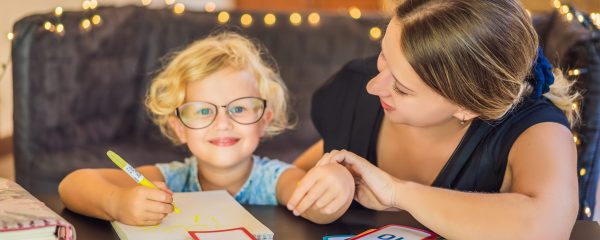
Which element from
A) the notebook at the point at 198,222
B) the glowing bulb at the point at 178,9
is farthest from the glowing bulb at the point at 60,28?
the notebook at the point at 198,222

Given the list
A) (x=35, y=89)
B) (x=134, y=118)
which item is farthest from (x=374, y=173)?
(x=134, y=118)

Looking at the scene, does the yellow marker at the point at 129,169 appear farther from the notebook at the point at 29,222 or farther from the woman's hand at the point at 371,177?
the woman's hand at the point at 371,177

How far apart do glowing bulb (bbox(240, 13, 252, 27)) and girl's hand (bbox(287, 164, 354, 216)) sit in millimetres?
1240

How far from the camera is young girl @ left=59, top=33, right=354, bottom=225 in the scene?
1.53 m

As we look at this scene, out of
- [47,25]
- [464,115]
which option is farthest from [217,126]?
[47,25]

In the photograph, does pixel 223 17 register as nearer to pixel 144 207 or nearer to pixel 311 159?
pixel 311 159

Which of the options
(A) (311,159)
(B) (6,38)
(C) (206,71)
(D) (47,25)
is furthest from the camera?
(B) (6,38)

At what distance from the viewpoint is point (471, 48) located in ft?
4.21

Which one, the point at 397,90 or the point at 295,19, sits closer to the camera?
the point at 397,90

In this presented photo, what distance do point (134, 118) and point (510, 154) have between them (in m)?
1.41

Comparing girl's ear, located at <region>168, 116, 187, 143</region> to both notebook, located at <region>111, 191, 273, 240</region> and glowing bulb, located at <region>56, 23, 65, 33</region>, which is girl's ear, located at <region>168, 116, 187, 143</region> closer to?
notebook, located at <region>111, 191, 273, 240</region>

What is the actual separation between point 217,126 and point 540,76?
60 centimetres

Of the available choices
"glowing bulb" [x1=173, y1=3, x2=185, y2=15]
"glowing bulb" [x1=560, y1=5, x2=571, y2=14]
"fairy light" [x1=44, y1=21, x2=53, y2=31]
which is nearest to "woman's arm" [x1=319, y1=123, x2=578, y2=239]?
"glowing bulb" [x1=560, y1=5, x2=571, y2=14]

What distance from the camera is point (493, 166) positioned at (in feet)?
4.75
